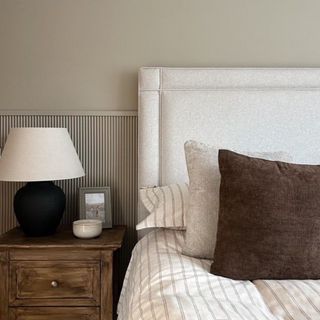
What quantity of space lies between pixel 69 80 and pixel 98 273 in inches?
42.1

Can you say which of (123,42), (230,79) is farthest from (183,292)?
(123,42)

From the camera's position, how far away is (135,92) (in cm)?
226

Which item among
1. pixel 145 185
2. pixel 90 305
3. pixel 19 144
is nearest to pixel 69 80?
pixel 19 144

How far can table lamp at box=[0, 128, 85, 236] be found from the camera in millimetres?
1876

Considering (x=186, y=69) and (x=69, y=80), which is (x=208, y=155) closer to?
(x=186, y=69)

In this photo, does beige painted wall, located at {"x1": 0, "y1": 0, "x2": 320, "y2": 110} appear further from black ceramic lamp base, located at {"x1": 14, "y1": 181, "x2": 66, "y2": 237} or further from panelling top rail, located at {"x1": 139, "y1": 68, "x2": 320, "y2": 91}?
black ceramic lamp base, located at {"x1": 14, "y1": 181, "x2": 66, "y2": 237}

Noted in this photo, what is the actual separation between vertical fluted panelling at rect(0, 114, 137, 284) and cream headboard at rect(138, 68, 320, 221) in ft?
0.63

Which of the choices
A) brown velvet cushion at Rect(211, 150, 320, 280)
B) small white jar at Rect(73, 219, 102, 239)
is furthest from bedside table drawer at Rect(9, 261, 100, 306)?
brown velvet cushion at Rect(211, 150, 320, 280)

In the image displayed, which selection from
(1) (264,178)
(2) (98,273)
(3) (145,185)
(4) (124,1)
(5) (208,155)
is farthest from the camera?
(4) (124,1)

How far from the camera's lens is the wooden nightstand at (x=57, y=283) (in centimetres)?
184

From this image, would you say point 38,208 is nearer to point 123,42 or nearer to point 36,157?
point 36,157

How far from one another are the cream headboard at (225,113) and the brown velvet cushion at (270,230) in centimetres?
70

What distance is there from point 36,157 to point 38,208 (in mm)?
247

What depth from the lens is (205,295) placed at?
3.92 ft
